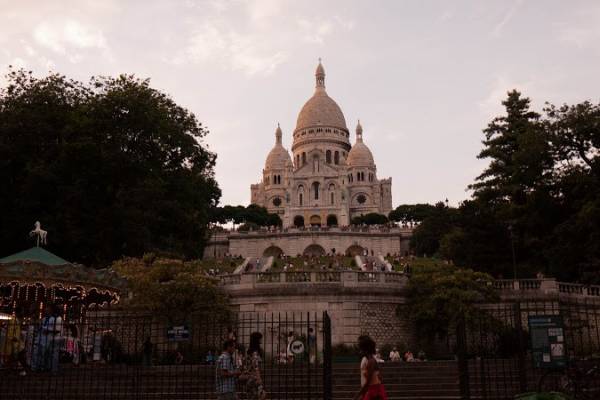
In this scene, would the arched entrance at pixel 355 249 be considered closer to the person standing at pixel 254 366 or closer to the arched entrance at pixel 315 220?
the arched entrance at pixel 315 220

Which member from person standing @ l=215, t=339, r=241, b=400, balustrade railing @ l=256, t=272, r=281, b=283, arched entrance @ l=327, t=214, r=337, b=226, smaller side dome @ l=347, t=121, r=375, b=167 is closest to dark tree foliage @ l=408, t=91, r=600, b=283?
balustrade railing @ l=256, t=272, r=281, b=283

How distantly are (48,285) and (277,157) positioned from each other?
112495 millimetres

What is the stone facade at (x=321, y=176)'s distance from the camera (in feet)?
387

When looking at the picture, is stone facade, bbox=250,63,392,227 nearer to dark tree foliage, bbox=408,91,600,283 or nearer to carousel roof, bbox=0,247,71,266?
dark tree foliage, bbox=408,91,600,283

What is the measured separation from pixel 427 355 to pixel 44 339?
1762cm

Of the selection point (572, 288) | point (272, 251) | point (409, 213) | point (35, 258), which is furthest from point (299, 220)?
point (35, 258)

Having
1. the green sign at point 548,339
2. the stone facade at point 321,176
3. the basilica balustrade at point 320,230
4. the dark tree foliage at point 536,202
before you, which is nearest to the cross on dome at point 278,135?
the stone facade at point 321,176

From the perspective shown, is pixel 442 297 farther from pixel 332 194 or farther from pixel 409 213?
pixel 332 194

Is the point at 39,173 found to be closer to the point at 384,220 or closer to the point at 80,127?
the point at 80,127

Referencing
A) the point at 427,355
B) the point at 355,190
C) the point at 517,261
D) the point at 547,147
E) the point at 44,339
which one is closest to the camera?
the point at 44,339

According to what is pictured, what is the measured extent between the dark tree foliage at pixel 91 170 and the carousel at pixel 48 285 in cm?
828

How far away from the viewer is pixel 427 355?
1241 inches

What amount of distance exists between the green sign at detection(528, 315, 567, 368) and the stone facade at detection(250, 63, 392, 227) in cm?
9785

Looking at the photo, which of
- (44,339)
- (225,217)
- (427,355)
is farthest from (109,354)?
(225,217)
